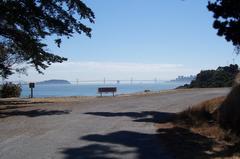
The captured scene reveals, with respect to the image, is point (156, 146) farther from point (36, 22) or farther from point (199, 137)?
point (36, 22)

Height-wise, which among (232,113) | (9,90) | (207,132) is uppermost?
(9,90)

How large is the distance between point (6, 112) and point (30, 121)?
4845 mm

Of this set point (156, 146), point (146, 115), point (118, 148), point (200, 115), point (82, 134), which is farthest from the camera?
point (146, 115)

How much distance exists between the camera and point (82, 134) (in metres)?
15.6

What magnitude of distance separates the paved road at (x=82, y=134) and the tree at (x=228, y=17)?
3920mm

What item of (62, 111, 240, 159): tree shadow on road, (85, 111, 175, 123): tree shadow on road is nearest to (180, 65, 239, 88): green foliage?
(85, 111, 175, 123): tree shadow on road

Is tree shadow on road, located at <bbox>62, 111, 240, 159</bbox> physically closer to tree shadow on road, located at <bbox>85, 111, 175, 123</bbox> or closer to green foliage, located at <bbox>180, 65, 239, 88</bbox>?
tree shadow on road, located at <bbox>85, 111, 175, 123</bbox>

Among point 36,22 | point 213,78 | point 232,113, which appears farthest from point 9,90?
point 232,113

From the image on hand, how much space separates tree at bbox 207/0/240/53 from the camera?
16656mm

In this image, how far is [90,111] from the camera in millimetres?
23641

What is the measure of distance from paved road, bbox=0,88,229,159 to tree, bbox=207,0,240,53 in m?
3.92

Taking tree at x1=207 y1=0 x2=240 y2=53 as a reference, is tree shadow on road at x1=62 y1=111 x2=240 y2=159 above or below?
below

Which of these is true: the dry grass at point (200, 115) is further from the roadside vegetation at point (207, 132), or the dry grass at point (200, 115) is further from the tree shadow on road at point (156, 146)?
the tree shadow on road at point (156, 146)

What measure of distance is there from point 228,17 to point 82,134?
619 centimetres
